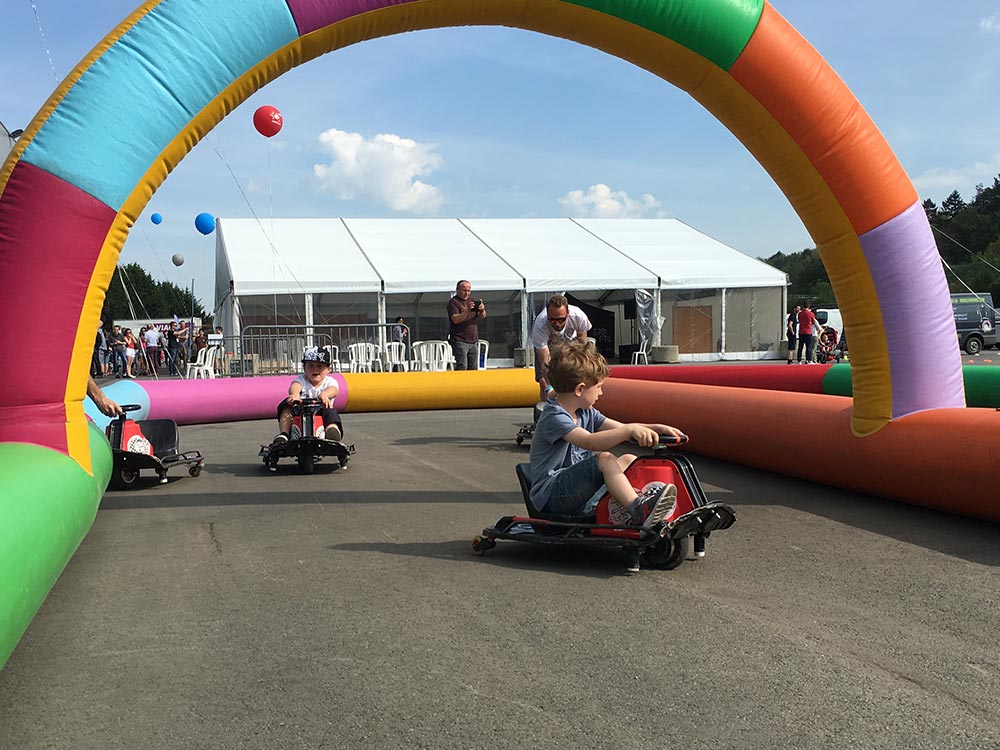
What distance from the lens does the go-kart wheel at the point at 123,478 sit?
7445mm

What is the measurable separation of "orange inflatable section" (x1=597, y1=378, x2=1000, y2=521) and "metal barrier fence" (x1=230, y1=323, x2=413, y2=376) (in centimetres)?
1071

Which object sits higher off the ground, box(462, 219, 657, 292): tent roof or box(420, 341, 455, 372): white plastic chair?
box(462, 219, 657, 292): tent roof

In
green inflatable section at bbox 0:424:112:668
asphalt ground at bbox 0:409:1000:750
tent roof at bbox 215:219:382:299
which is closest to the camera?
asphalt ground at bbox 0:409:1000:750

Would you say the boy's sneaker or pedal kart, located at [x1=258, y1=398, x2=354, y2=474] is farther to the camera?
pedal kart, located at [x1=258, y1=398, x2=354, y2=474]

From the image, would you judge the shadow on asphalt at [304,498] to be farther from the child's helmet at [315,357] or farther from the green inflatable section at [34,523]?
the child's helmet at [315,357]

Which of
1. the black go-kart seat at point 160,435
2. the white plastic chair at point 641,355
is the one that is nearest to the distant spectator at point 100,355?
the white plastic chair at point 641,355

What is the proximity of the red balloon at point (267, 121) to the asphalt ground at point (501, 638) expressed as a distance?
47.4 feet

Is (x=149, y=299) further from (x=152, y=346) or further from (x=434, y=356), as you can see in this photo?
(x=434, y=356)

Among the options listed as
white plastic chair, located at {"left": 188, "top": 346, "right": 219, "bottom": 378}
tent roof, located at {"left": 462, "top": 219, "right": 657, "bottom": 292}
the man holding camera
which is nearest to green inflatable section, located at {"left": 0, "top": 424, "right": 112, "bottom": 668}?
the man holding camera

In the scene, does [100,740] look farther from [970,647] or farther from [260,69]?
[260,69]

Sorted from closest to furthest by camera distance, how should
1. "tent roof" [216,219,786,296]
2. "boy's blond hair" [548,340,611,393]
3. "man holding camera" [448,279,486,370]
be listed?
"boy's blond hair" [548,340,611,393]
"man holding camera" [448,279,486,370]
"tent roof" [216,219,786,296]

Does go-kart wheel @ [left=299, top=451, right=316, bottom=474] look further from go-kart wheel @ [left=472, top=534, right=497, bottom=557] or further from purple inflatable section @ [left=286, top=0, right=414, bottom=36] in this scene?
purple inflatable section @ [left=286, top=0, right=414, bottom=36]

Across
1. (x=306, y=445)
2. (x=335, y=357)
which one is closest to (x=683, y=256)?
(x=335, y=357)

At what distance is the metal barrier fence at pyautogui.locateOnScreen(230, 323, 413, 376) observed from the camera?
1964cm
